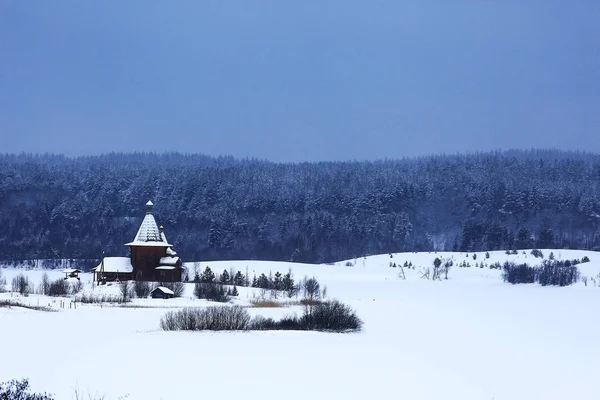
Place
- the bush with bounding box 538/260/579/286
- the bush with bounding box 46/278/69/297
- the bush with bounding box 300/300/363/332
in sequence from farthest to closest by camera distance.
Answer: the bush with bounding box 538/260/579/286 < the bush with bounding box 46/278/69/297 < the bush with bounding box 300/300/363/332

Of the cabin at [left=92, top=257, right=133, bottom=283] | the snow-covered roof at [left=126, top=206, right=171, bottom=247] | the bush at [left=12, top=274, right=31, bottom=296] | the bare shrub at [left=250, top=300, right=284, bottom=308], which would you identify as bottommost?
the bare shrub at [left=250, top=300, right=284, bottom=308]

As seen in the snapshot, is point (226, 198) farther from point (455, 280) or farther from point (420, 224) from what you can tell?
point (455, 280)

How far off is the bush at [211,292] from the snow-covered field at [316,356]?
6281 millimetres

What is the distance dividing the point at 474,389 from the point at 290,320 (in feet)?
42.7

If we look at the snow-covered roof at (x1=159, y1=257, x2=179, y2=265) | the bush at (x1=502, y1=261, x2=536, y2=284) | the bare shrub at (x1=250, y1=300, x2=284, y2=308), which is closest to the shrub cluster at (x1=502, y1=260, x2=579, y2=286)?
the bush at (x1=502, y1=261, x2=536, y2=284)

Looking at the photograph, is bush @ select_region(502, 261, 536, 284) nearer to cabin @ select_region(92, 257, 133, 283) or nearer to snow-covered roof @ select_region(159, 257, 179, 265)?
snow-covered roof @ select_region(159, 257, 179, 265)

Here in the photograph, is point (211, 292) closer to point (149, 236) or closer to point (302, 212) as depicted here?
point (149, 236)

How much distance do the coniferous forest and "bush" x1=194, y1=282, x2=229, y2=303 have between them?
5798 centimetres

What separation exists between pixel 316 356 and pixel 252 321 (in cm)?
863

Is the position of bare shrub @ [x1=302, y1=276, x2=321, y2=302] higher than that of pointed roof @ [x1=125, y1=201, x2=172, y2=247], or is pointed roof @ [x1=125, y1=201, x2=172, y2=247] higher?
pointed roof @ [x1=125, y1=201, x2=172, y2=247]

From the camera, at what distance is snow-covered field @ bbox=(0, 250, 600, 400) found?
1969cm

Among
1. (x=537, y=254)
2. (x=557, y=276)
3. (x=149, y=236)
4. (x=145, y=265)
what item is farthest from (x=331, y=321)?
(x=537, y=254)

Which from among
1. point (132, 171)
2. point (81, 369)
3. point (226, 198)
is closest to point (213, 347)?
point (81, 369)

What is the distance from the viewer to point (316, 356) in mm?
24188
